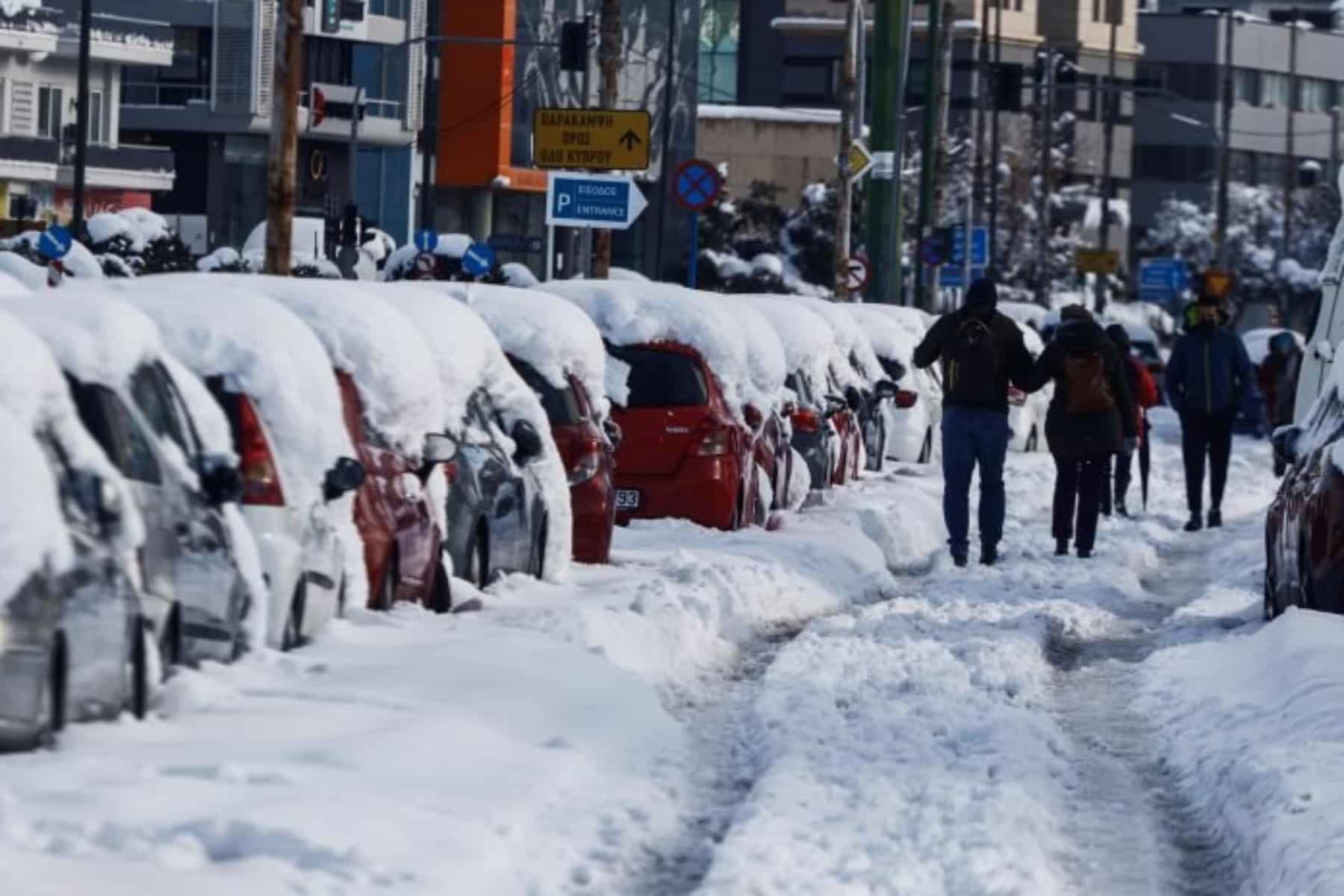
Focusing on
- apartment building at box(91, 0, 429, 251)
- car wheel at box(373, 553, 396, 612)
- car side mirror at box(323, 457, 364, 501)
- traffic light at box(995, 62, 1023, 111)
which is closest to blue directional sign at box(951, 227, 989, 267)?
traffic light at box(995, 62, 1023, 111)

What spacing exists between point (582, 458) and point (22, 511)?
10.2 meters

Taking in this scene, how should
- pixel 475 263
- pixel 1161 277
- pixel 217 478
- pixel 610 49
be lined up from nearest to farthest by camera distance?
pixel 217 478 < pixel 610 49 < pixel 475 263 < pixel 1161 277

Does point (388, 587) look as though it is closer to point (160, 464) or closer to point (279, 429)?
point (279, 429)

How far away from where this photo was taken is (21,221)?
70.9 m

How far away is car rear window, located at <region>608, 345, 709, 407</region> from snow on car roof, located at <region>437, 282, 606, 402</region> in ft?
6.92

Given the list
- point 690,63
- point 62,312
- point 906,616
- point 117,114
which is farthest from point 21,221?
point 62,312

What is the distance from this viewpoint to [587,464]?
20.0 meters

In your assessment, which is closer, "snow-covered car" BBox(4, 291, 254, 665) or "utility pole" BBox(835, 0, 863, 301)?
"snow-covered car" BBox(4, 291, 254, 665)

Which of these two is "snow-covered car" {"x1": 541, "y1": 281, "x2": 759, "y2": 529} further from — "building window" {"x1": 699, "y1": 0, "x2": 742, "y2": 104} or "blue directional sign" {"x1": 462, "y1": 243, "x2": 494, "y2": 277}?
"building window" {"x1": 699, "y1": 0, "x2": 742, "y2": 104}

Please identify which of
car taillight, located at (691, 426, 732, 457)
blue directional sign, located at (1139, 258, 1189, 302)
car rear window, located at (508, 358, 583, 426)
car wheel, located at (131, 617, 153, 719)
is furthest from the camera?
blue directional sign, located at (1139, 258, 1189, 302)

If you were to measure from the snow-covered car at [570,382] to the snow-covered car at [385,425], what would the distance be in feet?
12.1

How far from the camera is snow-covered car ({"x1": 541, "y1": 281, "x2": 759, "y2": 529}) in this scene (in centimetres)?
2277

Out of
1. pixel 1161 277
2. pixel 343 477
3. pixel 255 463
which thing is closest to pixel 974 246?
pixel 1161 277

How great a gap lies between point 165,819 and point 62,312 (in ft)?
9.33
